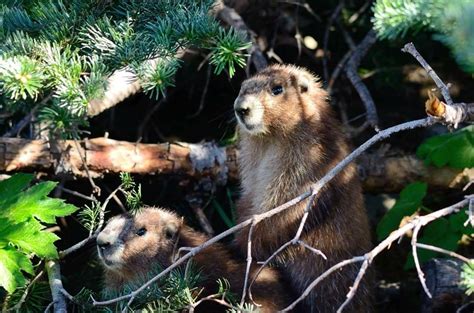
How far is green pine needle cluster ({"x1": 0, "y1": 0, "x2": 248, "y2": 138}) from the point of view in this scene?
3.53 metres

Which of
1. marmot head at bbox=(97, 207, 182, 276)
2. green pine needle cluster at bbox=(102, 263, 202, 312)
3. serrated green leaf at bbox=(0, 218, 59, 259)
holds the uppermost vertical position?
serrated green leaf at bbox=(0, 218, 59, 259)

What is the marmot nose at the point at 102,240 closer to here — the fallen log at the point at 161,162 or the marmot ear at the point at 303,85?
the fallen log at the point at 161,162

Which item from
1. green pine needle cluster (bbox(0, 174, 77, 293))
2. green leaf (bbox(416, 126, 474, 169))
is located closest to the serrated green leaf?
green pine needle cluster (bbox(0, 174, 77, 293))

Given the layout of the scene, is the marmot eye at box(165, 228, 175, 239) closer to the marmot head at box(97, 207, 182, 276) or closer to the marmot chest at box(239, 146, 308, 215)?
the marmot head at box(97, 207, 182, 276)

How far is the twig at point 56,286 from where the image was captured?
13.2ft

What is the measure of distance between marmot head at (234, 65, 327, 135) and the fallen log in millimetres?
791

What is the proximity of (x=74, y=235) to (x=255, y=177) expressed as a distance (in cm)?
149

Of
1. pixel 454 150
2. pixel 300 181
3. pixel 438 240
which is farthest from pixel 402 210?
pixel 300 181

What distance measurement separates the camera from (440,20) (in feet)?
9.03

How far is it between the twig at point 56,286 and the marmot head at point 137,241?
0.26 metres

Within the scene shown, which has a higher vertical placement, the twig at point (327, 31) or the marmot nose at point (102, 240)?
the twig at point (327, 31)

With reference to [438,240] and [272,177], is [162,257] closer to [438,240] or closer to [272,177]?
[272,177]

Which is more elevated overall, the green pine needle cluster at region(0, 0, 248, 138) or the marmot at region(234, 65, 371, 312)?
the green pine needle cluster at region(0, 0, 248, 138)

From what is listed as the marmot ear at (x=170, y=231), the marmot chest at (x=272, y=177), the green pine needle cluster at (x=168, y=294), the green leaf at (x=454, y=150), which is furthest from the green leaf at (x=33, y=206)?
the green leaf at (x=454, y=150)
